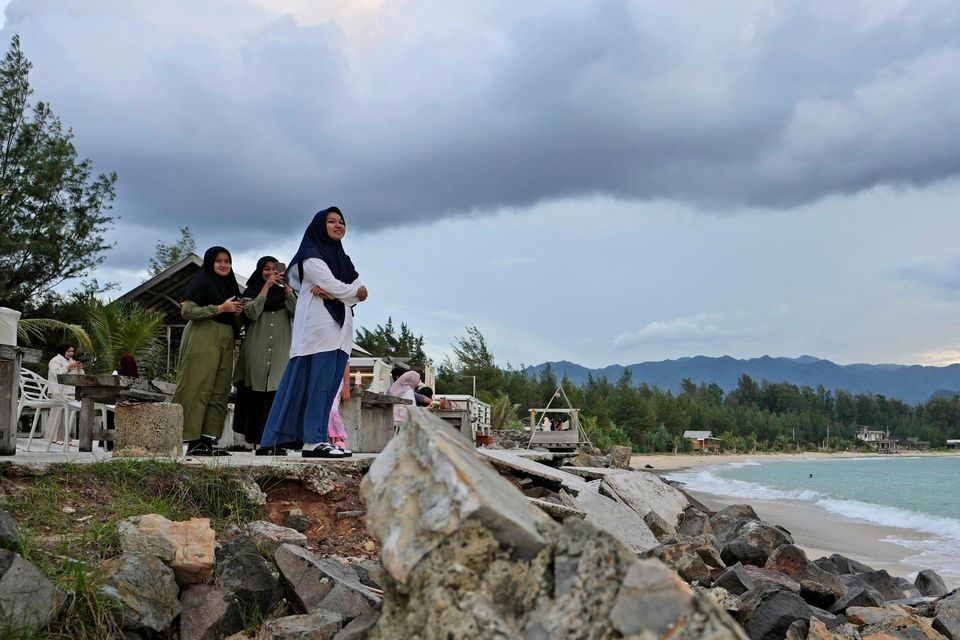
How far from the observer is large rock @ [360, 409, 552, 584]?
2074 mm

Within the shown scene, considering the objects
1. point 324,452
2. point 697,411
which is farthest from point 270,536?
point 697,411

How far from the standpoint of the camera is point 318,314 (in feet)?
22.8

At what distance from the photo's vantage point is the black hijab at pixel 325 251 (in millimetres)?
6984

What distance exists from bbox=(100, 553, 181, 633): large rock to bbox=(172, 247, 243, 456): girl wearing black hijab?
11.5ft

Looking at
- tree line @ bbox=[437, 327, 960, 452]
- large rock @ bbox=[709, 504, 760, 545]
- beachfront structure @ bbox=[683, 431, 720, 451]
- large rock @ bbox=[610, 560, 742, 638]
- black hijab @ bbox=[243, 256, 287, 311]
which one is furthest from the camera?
beachfront structure @ bbox=[683, 431, 720, 451]

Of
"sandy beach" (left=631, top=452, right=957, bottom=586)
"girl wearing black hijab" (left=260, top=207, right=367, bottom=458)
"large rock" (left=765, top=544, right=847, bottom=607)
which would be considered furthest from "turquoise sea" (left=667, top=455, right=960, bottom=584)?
"girl wearing black hijab" (left=260, top=207, right=367, bottom=458)

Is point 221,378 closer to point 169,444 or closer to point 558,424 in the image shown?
point 169,444

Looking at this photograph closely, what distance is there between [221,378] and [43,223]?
65.3 feet

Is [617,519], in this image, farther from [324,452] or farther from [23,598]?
[23,598]

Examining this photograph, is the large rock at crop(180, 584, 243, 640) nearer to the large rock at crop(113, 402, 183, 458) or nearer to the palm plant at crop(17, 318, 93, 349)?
the large rock at crop(113, 402, 183, 458)

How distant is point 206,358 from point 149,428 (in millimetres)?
1164

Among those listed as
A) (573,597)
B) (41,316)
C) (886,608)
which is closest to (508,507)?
(573,597)

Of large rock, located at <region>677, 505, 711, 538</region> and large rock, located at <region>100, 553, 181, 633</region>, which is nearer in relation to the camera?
large rock, located at <region>100, 553, 181, 633</region>

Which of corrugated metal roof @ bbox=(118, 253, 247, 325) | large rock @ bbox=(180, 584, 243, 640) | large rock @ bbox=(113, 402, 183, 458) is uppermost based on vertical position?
corrugated metal roof @ bbox=(118, 253, 247, 325)
